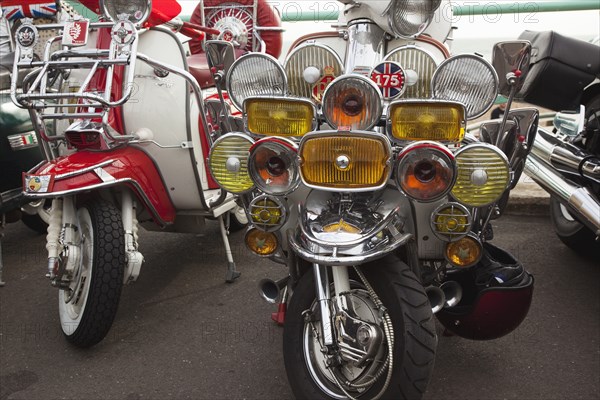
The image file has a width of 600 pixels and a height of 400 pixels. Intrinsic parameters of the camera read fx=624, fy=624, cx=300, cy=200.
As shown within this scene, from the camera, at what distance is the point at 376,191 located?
226 cm

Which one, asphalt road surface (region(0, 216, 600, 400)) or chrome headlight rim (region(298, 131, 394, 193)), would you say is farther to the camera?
asphalt road surface (region(0, 216, 600, 400))

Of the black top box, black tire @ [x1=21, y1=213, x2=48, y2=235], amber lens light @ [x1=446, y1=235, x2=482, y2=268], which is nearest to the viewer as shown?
amber lens light @ [x1=446, y1=235, x2=482, y2=268]

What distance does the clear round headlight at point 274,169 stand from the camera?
2.13 m

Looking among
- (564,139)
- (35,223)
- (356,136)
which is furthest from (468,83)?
(35,223)

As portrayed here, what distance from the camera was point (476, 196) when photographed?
2.13m

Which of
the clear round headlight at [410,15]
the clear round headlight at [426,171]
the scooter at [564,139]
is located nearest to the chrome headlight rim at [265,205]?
the clear round headlight at [426,171]

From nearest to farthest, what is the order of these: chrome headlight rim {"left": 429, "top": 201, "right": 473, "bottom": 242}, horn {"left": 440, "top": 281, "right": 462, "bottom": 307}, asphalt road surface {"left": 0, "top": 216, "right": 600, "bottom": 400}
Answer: chrome headlight rim {"left": 429, "top": 201, "right": 473, "bottom": 242}
horn {"left": 440, "top": 281, "right": 462, "bottom": 307}
asphalt road surface {"left": 0, "top": 216, "right": 600, "bottom": 400}

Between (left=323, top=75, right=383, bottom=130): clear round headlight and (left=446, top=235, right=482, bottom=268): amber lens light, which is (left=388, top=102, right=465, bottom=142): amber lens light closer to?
(left=323, top=75, right=383, bottom=130): clear round headlight

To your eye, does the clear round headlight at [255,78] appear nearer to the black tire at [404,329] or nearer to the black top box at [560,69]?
the black tire at [404,329]

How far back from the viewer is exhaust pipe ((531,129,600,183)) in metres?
2.98

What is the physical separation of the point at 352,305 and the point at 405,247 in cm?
30

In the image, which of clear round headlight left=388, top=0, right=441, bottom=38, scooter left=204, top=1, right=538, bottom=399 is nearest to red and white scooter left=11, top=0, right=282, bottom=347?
scooter left=204, top=1, right=538, bottom=399

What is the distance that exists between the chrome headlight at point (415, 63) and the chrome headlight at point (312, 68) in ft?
0.69

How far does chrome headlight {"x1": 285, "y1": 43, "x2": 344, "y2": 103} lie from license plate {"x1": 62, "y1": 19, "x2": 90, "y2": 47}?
1102 millimetres
